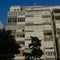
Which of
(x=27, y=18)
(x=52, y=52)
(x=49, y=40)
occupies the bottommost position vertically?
(x=52, y=52)

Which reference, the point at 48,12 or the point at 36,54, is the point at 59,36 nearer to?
the point at 48,12

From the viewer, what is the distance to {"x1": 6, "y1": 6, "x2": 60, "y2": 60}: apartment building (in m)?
64.6

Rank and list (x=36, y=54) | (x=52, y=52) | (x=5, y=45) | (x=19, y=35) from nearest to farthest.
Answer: (x=5, y=45), (x=36, y=54), (x=52, y=52), (x=19, y=35)

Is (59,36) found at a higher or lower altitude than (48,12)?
lower

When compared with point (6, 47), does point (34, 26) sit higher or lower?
higher

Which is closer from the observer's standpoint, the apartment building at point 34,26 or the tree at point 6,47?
the tree at point 6,47

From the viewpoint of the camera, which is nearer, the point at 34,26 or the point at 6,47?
the point at 6,47

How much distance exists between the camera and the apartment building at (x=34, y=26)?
64.6 m

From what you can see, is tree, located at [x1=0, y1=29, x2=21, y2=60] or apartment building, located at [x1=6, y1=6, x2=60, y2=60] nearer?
tree, located at [x1=0, y1=29, x2=21, y2=60]

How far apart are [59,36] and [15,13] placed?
21438 millimetres

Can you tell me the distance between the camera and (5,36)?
46.4 metres

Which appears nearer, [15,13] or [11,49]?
[11,49]

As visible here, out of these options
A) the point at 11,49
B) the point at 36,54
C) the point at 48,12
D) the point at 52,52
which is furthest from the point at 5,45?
the point at 48,12

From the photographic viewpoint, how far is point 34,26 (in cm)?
7019
